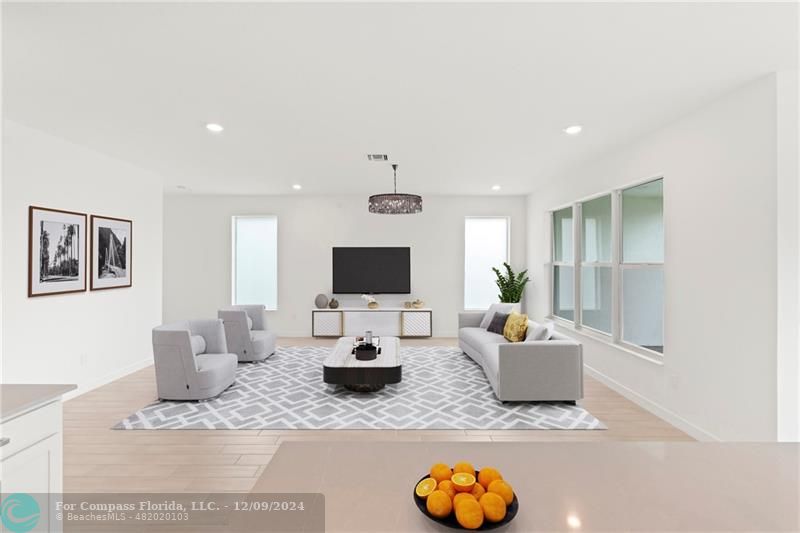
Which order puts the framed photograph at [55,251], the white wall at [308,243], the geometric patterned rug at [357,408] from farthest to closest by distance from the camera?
the white wall at [308,243], the framed photograph at [55,251], the geometric patterned rug at [357,408]

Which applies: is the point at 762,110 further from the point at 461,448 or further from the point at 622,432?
the point at 461,448

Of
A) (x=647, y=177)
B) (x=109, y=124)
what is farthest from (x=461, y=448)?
(x=109, y=124)

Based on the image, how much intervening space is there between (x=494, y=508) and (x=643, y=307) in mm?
3877

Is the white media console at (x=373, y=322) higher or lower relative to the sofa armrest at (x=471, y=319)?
lower

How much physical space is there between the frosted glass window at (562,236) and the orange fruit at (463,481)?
17.3 ft

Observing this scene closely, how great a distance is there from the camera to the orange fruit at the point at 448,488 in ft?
3.02

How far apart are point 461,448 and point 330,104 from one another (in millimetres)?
2664

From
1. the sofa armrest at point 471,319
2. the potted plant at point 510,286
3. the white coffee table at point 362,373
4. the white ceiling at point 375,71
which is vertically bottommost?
the white coffee table at point 362,373

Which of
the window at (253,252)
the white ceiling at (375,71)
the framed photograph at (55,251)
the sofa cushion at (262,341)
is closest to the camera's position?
the white ceiling at (375,71)

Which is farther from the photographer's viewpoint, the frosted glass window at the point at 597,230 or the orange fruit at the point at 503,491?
the frosted glass window at the point at 597,230

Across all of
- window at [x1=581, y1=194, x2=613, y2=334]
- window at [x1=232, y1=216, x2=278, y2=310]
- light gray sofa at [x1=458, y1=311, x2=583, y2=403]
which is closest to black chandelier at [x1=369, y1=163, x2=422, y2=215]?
light gray sofa at [x1=458, y1=311, x2=583, y2=403]

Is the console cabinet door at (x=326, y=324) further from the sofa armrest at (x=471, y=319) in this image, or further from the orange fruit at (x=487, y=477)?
the orange fruit at (x=487, y=477)

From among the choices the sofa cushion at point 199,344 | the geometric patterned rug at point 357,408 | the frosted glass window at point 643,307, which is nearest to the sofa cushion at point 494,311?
the geometric patterned rug at point 357,408

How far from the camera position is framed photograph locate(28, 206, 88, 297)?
11.9ft
